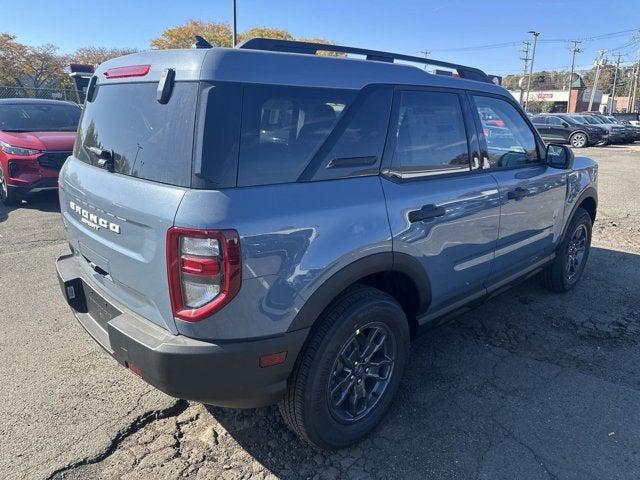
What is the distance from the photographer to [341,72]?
2.29m

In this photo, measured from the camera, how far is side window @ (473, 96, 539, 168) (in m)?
3.24

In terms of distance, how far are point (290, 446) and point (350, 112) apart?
1767 millimetres

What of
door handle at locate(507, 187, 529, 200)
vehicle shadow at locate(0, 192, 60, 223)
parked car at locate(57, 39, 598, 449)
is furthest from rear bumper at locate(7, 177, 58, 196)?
door handle at locate(507, 187, 529, 200)

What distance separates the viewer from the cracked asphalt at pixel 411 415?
93.0 inches

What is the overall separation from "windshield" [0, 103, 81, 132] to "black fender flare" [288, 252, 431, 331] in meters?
7.69

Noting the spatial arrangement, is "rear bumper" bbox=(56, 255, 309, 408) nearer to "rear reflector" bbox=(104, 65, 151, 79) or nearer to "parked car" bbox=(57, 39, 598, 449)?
"parked car" bbox=(57, 39, 598, 449)

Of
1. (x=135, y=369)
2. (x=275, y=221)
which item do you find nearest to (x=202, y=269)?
(x=275, y=221)

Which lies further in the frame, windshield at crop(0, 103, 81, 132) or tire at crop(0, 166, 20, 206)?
windshield at crop(0, 103, 81, 132)

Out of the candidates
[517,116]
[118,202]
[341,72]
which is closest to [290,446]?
[118,202]

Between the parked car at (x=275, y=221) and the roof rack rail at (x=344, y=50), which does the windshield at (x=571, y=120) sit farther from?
the parked car at (x=275, y=221)

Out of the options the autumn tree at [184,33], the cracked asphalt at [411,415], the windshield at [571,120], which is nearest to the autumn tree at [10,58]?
the autumn tree at [184,33]

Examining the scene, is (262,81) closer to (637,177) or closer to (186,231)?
(186,231)

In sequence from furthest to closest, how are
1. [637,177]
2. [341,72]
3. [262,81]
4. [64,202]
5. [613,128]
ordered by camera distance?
[613,128] → [637,177] → [64,202] → [341,72] → [262,81]

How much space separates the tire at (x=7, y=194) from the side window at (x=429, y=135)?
6.93m
